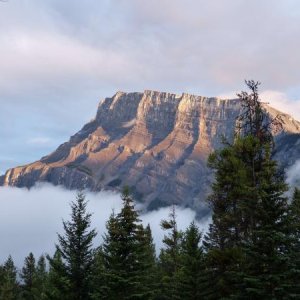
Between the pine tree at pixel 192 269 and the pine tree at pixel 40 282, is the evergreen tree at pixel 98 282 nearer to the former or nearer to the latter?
the pine tree at pixel 192 269

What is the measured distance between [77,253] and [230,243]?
37.8 feet

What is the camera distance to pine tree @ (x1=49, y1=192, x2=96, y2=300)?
37719 mm

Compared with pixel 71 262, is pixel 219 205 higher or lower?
higher

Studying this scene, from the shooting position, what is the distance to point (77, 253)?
38312 millimetres

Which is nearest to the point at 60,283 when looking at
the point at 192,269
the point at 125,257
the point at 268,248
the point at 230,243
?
the point at 125,257

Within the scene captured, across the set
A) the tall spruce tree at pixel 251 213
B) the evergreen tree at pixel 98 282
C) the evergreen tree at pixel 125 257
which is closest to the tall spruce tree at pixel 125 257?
the evergreen tree at pixel 125 257

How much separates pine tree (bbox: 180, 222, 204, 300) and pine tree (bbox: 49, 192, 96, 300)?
278 inches

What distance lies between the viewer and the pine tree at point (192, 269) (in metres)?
37.1

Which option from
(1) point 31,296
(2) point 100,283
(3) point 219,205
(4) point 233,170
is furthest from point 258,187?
(1) point 31,296

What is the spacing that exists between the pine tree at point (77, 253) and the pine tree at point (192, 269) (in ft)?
23.2

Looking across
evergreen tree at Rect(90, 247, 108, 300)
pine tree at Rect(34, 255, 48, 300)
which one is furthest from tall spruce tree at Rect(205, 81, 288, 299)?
pine tree at Rect(34, 255, 48, 300)

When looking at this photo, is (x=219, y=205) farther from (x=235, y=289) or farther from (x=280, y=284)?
→ (x=280, y=284)

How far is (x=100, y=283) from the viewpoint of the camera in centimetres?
3784

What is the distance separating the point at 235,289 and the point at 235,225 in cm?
398
